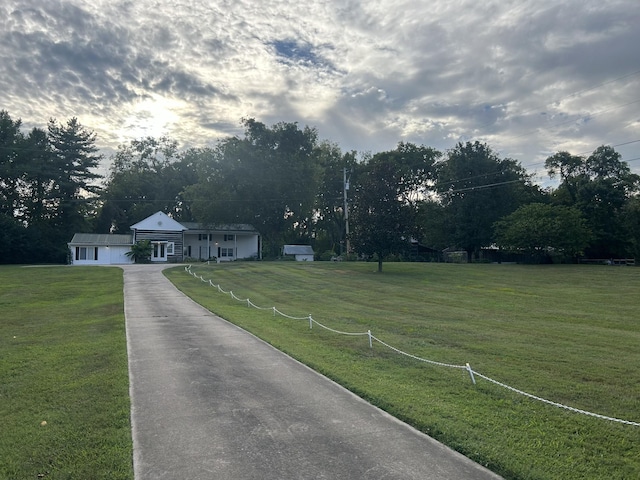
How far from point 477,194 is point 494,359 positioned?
161 feet

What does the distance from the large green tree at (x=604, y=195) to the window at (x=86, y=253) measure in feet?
178

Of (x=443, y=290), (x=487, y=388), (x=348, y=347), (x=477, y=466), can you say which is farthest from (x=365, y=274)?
(x=477, y=466)

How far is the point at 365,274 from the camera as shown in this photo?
35844 mm

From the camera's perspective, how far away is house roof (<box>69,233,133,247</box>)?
165 feet

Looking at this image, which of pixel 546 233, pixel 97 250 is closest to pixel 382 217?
pixel 546 233

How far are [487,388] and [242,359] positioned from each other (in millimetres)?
4848

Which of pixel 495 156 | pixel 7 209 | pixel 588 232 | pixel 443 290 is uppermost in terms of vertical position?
pixel 495 156

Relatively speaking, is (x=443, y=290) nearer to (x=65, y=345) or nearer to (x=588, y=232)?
(x=65, y=345)

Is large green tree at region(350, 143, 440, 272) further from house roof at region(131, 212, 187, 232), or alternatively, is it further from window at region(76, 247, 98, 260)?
window at region(76, 247, 98, 260)

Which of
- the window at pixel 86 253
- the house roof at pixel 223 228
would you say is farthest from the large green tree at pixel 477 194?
the window at pixel 86 253

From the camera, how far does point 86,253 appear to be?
50312 mm

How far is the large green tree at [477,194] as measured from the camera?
180ft

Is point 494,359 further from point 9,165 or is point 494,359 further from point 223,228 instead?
point 9,165

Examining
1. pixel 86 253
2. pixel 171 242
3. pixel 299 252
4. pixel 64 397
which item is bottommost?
pixel 64 397
